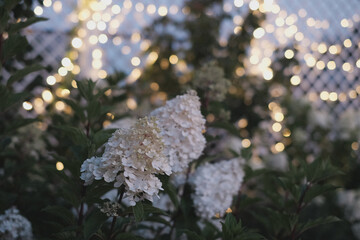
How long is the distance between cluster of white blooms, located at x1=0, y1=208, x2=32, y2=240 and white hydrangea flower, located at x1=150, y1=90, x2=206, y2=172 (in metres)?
0.48

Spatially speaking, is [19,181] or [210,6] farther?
[210,6]

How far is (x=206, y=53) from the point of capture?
2873mm

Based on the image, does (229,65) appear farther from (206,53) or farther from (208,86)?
(208,86)

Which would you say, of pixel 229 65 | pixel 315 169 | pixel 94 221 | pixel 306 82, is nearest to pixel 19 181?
pixel 94 221

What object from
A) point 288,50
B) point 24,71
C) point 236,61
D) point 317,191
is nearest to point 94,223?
point 24,71

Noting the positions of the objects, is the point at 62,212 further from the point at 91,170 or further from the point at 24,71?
the point at 24,71

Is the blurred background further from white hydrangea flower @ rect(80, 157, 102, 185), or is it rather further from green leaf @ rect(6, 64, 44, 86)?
white hydrangea flower @ rect(80, 157, 102, 185)

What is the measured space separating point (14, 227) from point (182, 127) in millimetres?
556

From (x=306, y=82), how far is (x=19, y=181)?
10.6 feet

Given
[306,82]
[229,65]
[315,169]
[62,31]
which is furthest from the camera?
[306,82]

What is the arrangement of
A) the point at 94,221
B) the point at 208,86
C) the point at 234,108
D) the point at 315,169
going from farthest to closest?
the point at 234,108
the point at 208,86
the point at 315,169
the point at 94,221

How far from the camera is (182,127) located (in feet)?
3.39

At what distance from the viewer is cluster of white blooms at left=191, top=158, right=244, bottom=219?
122 cm

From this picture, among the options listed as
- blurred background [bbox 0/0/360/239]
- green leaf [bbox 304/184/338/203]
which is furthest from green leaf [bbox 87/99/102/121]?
blurred background [bbox 0/0/360/239]
